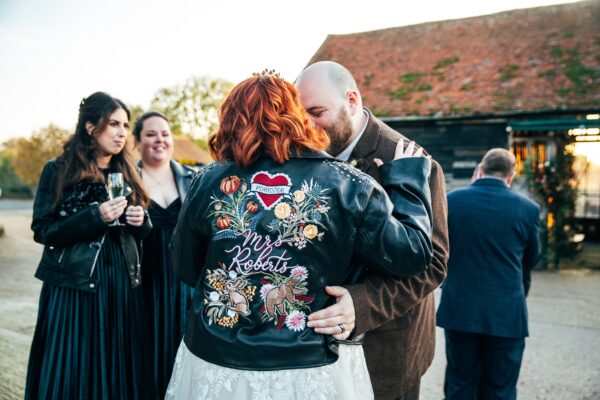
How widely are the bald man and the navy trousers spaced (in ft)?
4.78

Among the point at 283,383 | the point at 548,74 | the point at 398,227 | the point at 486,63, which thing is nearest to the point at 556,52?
the point at 548,74

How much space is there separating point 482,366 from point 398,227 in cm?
251

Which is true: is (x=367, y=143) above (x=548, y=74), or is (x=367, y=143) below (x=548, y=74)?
below

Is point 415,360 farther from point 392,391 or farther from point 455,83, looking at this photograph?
point 455,83

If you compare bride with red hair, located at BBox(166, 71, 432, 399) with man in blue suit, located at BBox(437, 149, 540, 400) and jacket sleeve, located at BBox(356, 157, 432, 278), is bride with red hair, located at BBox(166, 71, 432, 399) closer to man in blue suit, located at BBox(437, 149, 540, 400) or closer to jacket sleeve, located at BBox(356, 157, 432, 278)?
jacket sleeve, located at BBox(356, 157, 432, 278)

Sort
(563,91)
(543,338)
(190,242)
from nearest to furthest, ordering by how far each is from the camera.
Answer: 1. (190,242)
2. (543,338)
3. (563,91)

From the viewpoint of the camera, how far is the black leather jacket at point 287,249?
149 centimetres

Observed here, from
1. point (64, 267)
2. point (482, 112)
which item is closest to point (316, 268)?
point (64, 267)

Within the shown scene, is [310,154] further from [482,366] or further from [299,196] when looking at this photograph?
[482,366]

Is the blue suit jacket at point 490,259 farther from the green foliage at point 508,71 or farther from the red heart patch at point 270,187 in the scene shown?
the green foliage at point 508,71

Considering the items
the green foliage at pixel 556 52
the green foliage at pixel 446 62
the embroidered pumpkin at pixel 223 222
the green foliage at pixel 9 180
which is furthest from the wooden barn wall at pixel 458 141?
the green foliage at pixel 9 180

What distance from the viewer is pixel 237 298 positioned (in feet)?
5.00

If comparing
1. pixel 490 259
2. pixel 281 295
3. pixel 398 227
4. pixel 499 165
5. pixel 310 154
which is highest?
pixel 499 165

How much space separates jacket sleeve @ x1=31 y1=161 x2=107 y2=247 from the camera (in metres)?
2.79
